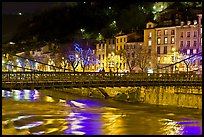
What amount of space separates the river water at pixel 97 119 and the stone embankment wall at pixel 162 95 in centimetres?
178

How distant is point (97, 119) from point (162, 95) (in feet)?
46.4

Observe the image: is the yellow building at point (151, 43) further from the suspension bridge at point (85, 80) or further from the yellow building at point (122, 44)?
the suspension bridge at point (85, 80)

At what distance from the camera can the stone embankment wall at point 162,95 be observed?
49.6m

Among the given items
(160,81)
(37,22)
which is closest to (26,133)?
(160,81)

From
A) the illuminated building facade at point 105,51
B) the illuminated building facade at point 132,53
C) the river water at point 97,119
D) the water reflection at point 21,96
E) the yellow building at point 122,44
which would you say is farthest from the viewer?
the illuminated building facade at point 105,51

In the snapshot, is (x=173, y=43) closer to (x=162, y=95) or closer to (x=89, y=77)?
(x=162, y=95)

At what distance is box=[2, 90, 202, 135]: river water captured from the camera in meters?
35.1

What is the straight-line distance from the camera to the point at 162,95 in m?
53.3

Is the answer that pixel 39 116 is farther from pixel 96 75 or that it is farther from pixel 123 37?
pixel 123 37

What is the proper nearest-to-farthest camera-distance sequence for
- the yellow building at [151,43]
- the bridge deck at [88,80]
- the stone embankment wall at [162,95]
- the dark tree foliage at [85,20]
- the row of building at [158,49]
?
1. the bridge deck at [88,80]
2. the stone embankment wall at [162,95]
3. the row of building at [158,49]
4. the yellow building at [151,43]
5. the dark tree foliage at [85,20]

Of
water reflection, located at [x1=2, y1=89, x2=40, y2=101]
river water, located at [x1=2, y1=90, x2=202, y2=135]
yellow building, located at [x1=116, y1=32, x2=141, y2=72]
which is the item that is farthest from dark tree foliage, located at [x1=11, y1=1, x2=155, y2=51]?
river water, located at [x1=2, y1=90, x2=202, y2=135]

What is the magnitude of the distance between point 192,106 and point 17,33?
113 meters

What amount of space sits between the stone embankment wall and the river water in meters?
1.78

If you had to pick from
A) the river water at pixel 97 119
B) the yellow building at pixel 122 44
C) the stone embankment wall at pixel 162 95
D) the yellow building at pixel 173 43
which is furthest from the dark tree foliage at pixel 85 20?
the river water at pixel 97 119
